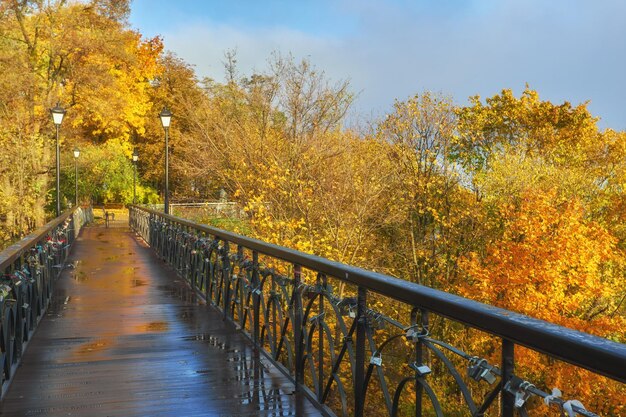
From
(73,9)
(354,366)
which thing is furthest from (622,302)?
(73,9)

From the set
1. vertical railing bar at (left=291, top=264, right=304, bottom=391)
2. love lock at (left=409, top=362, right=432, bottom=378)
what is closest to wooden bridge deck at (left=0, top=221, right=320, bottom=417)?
vertical railing bar at (left=291, top=264, right=304, bottom=391)

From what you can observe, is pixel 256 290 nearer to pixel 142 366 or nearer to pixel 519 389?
pixel 142 366

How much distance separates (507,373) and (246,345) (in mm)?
4207

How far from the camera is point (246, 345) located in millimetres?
6082

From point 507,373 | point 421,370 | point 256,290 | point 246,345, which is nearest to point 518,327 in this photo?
point 507,373

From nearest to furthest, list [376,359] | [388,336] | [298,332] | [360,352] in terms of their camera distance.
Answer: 1. [376,359]
2. [360,352]
3. [388,336]
4. [298,332]

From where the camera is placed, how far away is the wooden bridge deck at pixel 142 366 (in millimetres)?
4246

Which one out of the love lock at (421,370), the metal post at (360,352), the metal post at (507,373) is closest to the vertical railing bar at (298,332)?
the metal post at (360,352)

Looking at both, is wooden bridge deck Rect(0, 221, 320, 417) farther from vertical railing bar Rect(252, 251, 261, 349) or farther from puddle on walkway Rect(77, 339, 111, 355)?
vertical railing bar Rect(252, 251, 261, 349)

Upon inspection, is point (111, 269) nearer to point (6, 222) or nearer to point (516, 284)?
point (6, 222)

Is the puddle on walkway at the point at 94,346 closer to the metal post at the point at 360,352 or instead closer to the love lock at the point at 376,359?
the metal post at the point at 360,352

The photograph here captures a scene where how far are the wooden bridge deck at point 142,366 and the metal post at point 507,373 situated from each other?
85.8 inches

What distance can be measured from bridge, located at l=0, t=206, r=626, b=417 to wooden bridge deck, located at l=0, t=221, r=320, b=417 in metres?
0.01

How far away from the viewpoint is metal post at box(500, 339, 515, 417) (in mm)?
2115
